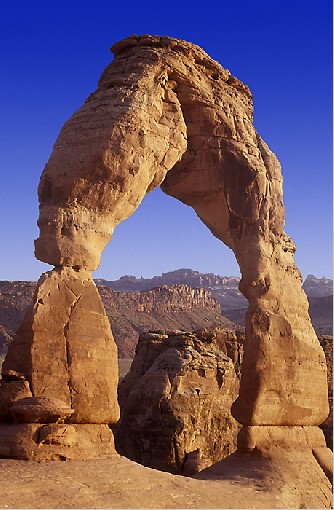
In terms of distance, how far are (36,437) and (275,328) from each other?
5.05 meters

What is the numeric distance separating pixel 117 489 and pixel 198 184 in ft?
21.6

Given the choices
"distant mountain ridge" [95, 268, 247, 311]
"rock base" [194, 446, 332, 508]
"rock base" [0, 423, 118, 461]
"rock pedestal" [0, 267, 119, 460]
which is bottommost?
"rock base" [194, 446, 332, 508]

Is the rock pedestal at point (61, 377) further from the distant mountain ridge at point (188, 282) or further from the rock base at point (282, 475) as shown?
the distant mountain ridge at point (188, 282)

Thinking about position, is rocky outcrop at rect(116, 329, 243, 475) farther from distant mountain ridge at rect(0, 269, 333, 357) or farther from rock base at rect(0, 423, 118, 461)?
distant mountain ridge at rect(0, 269, 333, 357)

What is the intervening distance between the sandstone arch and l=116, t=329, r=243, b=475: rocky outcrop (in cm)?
437

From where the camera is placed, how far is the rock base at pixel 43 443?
8891mm

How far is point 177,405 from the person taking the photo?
1738 cm

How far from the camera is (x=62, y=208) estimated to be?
10297mm

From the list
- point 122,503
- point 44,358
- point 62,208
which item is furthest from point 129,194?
point 122,503

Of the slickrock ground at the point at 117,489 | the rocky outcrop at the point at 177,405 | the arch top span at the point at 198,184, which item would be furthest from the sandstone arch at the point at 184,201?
the rocky outcrop at the point at 177,405

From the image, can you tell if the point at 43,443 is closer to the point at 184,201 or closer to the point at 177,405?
the point at 184,201

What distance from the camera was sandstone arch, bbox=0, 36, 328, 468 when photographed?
1016 centimetres

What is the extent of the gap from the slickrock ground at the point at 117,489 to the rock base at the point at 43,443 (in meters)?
0.18

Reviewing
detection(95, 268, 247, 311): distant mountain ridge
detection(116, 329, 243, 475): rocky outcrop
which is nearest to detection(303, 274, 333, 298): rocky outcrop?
detection(95, 268, 247, 311): distant mountain ridge
